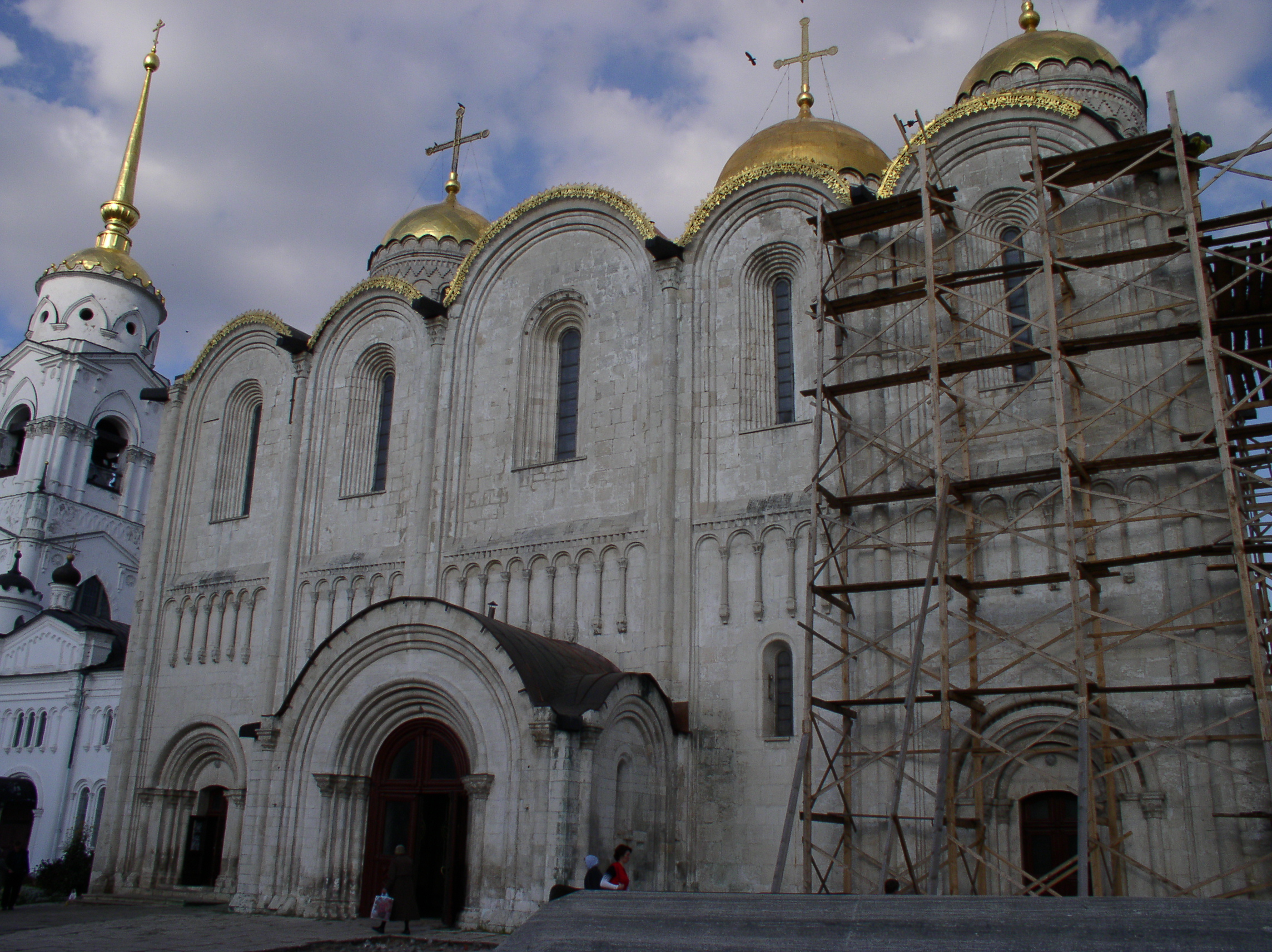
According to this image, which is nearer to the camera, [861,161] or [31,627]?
[861,161]

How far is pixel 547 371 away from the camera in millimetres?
20047

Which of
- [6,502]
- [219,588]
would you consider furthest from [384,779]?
[6,502]

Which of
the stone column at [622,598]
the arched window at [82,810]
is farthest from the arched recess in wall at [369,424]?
the arched window at [82,810]

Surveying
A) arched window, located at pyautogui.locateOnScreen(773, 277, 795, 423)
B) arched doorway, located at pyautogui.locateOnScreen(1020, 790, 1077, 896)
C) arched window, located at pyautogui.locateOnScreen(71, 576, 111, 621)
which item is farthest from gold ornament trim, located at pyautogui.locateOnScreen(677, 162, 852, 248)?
arched window, located at pyautogui.locateOnScreen(71, 576, 111, 621)

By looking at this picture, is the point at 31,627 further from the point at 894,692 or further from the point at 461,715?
the point at 894,692

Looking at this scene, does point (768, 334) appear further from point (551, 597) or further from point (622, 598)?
point (551, 597)

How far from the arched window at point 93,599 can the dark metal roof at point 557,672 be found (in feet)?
77.8

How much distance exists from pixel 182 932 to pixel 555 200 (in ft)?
41.9

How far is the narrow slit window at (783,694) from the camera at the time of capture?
51.6 feet

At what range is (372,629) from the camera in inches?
647

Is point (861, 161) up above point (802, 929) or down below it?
above

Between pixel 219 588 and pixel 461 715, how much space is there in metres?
8.61

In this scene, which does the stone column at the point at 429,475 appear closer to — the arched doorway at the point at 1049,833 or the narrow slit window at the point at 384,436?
the narrow slit window at the point at 384,436

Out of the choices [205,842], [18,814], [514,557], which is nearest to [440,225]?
[514,557]
